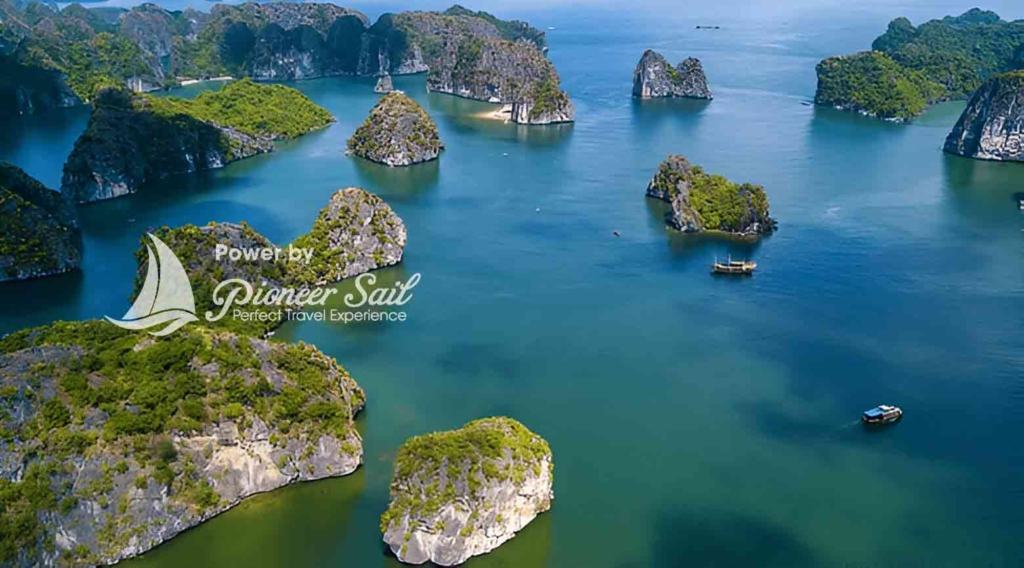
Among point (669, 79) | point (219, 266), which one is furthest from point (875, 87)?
point (219, 266)

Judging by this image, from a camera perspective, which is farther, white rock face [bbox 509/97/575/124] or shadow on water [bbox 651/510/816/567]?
white rock face [bbox 509/97/575/124]

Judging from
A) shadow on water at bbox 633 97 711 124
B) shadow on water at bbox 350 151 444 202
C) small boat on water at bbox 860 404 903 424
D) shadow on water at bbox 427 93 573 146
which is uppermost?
shadow on water at bbox 633 97 711 124

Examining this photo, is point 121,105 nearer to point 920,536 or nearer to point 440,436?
point 440,436

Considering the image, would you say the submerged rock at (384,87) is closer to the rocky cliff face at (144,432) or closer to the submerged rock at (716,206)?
the submerged rock at (716,206)

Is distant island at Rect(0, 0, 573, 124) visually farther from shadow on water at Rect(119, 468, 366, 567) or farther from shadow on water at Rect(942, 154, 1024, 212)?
shadow on water at Rect(119, 468, 366, 567)

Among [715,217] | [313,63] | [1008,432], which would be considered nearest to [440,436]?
[1008,432]

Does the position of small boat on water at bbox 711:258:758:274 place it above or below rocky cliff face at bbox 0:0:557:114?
below

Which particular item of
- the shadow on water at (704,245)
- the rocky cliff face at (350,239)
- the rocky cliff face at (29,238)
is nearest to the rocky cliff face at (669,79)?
the shadow on water at (704,245)

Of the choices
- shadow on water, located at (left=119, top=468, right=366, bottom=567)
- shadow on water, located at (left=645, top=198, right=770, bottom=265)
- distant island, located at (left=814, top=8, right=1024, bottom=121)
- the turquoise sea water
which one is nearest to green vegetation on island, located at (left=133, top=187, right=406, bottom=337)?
the turquoise sea water
